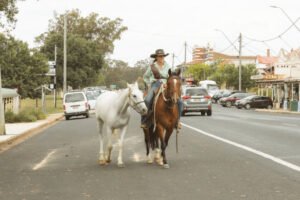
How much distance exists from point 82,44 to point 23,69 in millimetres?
18970

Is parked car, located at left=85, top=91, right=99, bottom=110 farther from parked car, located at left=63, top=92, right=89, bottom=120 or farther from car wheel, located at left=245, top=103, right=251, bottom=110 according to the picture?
car wheel, located at left=245, top=103, right=251, bottom=110

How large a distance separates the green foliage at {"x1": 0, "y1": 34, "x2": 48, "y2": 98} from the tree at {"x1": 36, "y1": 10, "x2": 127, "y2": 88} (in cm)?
1288

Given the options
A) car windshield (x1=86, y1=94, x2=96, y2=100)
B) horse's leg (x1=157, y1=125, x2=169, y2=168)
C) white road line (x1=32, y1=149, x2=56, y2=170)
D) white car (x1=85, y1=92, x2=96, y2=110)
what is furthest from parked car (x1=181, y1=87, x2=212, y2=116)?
horse's leg (x1=157, y1=125, x2=169, y2=168)

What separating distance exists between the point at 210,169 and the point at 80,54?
72.5 m

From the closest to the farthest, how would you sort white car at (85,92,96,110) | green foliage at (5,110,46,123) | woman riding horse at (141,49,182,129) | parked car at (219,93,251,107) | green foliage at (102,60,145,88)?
woman riding horse at (141,49,182,129) < green foliage at (5,110,46,123) < white car at (85,92,96,110) < parked car at (219,93,251,107) < green foliage at (102,60,145,88)

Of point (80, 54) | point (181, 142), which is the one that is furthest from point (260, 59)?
point (181, 142)

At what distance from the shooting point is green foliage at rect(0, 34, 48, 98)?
62.8 meters

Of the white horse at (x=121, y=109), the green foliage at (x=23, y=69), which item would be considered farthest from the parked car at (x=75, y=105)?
the white horse at (x=121, y=109)

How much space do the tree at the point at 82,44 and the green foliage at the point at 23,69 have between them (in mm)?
12883

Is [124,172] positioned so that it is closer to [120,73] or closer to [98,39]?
[98,39]

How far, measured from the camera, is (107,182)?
1012 cm

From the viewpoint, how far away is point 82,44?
271 ft

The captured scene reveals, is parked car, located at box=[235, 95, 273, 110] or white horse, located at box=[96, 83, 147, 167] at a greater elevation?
white horse, located at box=[96, 83, 147, 167]

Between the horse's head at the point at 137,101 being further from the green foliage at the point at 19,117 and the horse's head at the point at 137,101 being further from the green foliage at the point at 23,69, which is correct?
the green foliage at the point at 23,69
